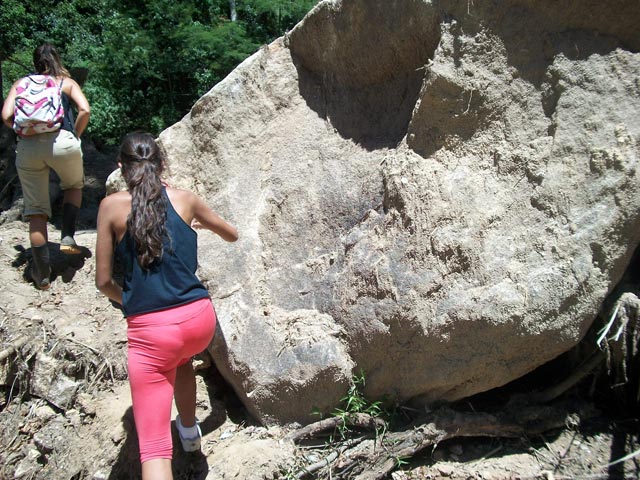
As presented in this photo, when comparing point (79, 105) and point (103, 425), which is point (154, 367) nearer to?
point (103, 425)

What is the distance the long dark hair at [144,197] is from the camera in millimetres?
2445

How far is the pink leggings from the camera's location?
2.46m

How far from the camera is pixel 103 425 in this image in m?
3.30

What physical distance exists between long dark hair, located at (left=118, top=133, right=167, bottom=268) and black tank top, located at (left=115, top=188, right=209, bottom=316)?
0.04m

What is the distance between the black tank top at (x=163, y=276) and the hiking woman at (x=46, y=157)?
1614mm

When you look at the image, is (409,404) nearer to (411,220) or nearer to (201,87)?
(411,220)

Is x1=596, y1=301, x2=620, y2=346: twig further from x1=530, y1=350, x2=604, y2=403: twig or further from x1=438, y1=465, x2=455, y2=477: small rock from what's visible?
x1=438, y1=465, x2=455, y2=477: small rock

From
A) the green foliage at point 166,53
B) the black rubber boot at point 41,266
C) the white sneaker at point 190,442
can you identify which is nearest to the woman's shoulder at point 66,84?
the black rubber boot at point 41,266

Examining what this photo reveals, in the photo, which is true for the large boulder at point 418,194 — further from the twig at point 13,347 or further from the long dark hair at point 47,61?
the twig at point 13,347

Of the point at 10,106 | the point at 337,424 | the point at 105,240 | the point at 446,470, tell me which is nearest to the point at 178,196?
the point at 105,240

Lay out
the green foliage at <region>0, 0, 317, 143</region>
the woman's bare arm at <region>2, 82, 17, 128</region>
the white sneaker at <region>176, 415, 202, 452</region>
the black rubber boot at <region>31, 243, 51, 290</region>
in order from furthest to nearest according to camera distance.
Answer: the green foliage at <region>0, 0, 317, 143</region>, the black rubber boot at <region>31, 243, 51, 290</region>, the woman's bare arm at <region>2, 82, 17, 128</region>, the white sneaker at <region>176, 415, 202, 452</region>

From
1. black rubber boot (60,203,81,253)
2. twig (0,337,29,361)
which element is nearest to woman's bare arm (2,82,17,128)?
black rubber boot (60,203,81,253)

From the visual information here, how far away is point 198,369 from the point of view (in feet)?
11.3

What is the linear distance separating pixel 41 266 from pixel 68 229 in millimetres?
309
